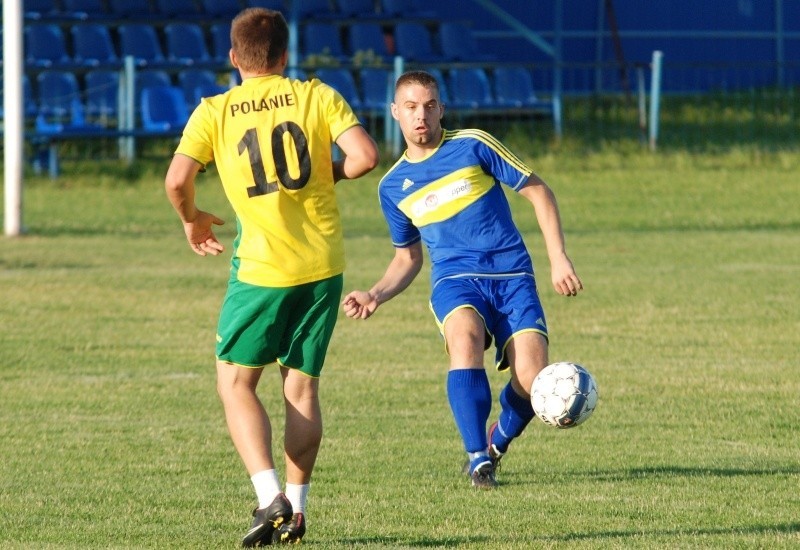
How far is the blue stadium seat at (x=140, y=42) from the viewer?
25906mm

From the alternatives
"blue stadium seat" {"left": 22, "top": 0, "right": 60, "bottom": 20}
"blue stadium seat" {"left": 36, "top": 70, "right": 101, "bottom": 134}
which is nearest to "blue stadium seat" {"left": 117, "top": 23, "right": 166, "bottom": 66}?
"blue stadium seat" {"left": 22, "top": 0, "right": 60, "bottom": 20}

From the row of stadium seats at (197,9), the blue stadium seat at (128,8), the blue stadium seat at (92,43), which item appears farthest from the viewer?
the blue stadium seat at (128,8)

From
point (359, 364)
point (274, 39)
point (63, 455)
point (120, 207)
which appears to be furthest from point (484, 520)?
point (120, 207)

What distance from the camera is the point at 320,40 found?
27344mm

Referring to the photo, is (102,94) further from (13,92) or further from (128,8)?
(13,92)

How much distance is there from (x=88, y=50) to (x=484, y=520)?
68.2ft

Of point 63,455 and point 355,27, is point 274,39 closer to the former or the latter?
point 63,455

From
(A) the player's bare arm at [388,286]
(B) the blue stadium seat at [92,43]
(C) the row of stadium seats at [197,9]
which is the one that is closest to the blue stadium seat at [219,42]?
(C) the row of stadium seats at [197,9]

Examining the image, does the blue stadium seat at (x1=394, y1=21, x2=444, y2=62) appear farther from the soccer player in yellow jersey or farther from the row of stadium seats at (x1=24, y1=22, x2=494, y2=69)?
the soccer player in yellow jersey

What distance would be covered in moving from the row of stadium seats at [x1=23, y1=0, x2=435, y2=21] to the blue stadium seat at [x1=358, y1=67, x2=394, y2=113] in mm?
2613

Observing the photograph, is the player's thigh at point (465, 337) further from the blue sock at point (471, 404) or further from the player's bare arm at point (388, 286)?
the player's bare arm at point (388, 286)

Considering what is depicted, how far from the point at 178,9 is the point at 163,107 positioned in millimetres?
4980

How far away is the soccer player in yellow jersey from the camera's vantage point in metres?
5.20

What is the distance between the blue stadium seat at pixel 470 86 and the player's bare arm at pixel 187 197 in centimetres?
1994
